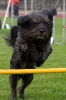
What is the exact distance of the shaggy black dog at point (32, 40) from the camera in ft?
21.7

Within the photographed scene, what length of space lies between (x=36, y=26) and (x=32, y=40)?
0.75 feet

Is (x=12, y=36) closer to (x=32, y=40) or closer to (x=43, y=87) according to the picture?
(x=32, y=40)

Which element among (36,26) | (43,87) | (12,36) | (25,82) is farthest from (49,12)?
(43,87)

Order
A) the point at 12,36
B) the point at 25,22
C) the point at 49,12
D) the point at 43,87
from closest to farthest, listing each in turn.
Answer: the point at 25,22
the point at 49,12
the point at 12,36
the point at 43,87

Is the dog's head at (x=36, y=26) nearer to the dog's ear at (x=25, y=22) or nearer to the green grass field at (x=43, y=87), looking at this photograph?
the dog's ear at (x=25, y=22)

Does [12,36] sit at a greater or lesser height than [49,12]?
lesser

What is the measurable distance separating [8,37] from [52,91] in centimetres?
132

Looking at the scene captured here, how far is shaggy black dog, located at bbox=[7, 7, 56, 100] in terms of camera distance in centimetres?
663

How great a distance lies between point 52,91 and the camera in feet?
26.7

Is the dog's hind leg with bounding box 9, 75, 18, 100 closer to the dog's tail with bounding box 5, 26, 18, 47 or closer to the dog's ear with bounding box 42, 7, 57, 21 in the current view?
the dog's tail with bounding box 5, 26, 18, 47

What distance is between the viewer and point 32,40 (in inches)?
265

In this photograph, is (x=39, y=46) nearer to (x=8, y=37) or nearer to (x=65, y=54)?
(x=8, y=37)

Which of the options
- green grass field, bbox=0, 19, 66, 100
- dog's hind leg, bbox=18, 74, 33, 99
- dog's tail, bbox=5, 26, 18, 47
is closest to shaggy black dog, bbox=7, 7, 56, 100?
dog's hind leg, bbox=18, 74, 33, 99

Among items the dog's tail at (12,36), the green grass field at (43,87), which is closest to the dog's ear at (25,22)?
the dog's tail at (12,36)
